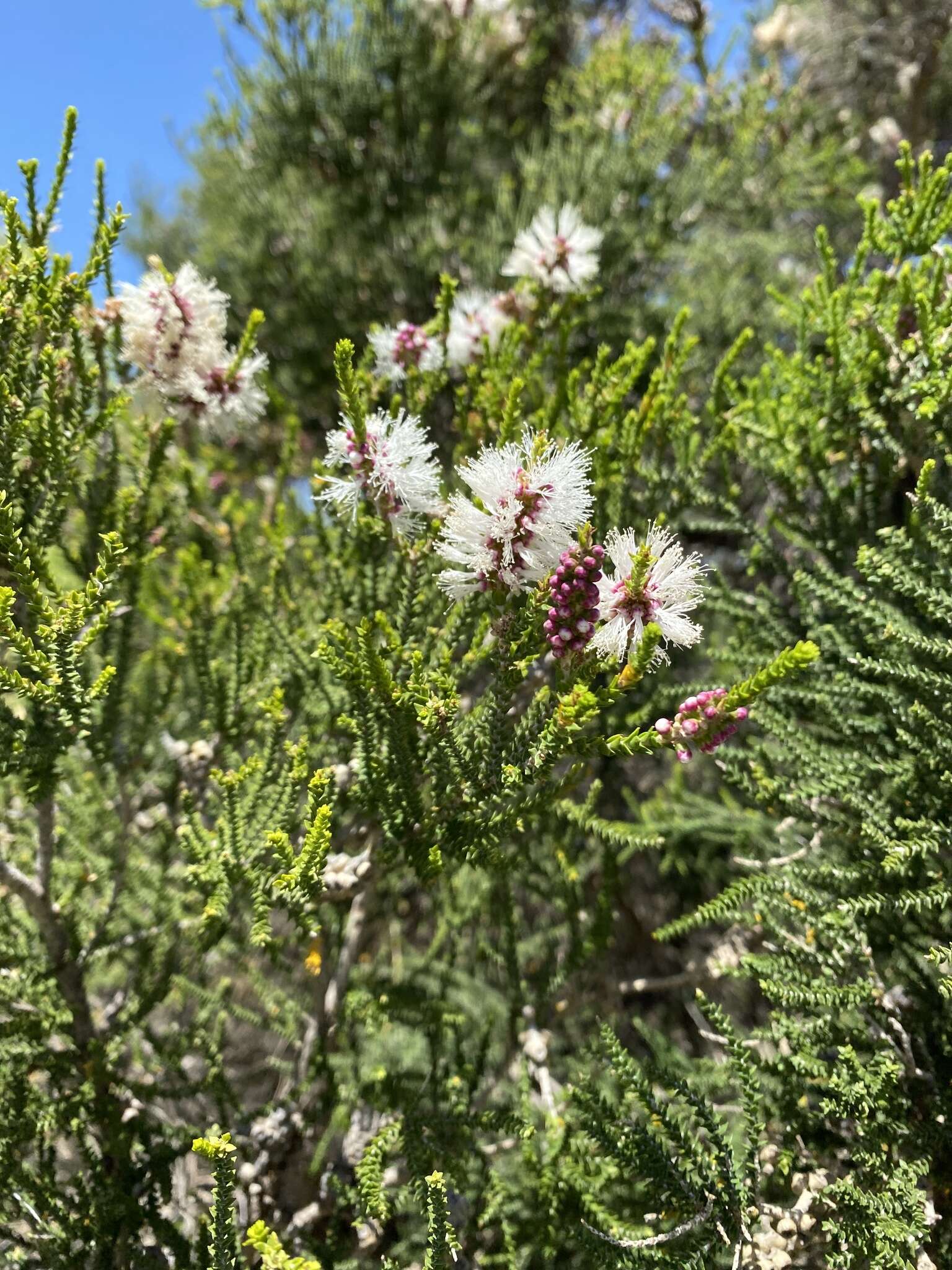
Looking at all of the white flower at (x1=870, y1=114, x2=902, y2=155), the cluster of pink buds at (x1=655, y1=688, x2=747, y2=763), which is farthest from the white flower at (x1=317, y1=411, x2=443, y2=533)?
the white flower at (x1=870, y1=114, x2=902, y2=155)

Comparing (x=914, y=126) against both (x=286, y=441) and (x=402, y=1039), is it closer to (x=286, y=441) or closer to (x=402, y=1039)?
(x=286, y=441)

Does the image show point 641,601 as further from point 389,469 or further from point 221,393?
point 221,393

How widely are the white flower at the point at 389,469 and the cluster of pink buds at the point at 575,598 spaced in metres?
0.38

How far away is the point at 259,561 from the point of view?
93.9 inches

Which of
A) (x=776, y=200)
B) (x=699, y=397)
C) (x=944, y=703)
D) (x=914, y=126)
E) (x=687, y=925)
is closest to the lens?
(x=944, y=703)

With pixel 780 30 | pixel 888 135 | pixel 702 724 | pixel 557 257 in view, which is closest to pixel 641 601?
pixel 702 724

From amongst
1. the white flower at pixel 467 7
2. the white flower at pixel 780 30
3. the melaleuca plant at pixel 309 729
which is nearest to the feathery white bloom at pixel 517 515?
the melaleuca plant at pixel 309 729

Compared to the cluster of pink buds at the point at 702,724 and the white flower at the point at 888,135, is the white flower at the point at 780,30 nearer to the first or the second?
the white flower at the point at 888,135

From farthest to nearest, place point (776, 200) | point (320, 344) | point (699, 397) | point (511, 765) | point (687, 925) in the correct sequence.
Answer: point (320, 344), point (776, 200), point (699, 397), point (687, 925), point (511, 765)

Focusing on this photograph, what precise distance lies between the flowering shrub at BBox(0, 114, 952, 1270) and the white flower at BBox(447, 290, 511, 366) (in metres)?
0.03

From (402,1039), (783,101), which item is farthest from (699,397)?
(402,1039)

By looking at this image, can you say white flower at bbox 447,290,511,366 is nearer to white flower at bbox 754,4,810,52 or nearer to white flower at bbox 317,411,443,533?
white flower at bbox 317,411,443,533

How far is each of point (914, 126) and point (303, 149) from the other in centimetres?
263

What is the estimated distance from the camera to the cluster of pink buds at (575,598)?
3.99 ft
